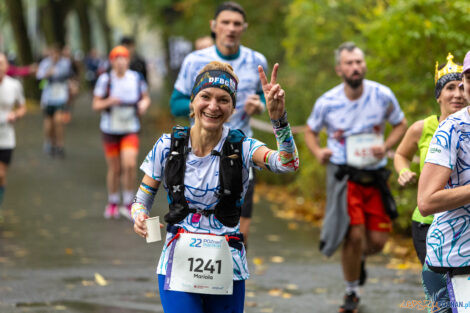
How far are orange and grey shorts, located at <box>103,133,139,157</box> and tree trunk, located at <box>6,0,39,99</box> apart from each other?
22.1 m

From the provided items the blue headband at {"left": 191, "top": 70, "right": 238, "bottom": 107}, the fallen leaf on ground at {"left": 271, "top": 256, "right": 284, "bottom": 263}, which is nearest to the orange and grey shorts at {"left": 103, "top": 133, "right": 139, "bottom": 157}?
the fallen leaf on ground at {"left": 271, "top": 256, "right": 284, "bottom": 263}

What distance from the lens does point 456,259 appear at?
4.07m

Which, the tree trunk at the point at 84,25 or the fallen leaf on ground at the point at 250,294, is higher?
the tree trunk at the point at 84,25

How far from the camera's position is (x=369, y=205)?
775 centimetres

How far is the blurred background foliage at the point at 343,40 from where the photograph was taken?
9.96 m

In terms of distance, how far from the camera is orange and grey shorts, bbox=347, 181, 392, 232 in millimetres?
7688

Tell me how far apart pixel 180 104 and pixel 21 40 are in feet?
92.5

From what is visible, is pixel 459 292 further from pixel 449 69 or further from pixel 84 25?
pixel 84 25

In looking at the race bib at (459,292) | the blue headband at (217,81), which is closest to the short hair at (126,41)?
the blue headband at (217,81)

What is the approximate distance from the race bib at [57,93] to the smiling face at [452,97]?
15.2 meters

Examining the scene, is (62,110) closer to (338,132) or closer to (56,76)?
(56,76)

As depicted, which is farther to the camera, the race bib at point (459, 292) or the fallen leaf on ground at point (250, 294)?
the fallen leaf on ground at point (250, 294)

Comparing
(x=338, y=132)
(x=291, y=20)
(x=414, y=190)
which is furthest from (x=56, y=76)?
(x=338, y=132)

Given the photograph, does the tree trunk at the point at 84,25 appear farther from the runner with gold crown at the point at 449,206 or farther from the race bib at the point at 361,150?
the runner with gold crown at the point at 449,206
